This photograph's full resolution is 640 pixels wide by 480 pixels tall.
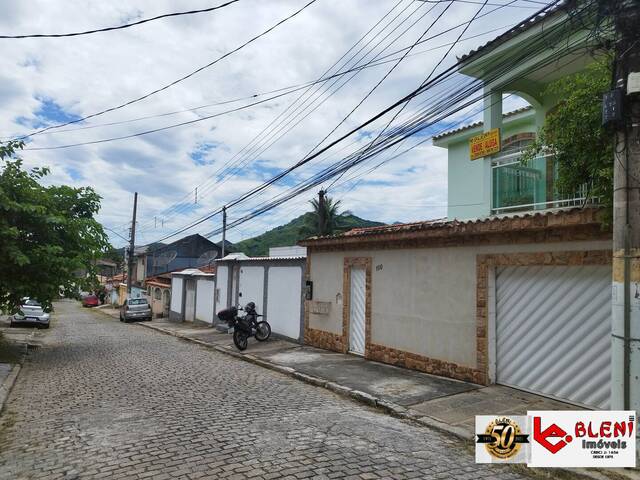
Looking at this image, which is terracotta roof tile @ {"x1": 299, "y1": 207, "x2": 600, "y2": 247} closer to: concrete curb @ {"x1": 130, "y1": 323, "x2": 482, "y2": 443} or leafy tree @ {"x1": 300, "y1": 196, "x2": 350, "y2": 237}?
concrete curb @ {"x1": 130, "y1": 323, "x2": 482, "y2": 443}

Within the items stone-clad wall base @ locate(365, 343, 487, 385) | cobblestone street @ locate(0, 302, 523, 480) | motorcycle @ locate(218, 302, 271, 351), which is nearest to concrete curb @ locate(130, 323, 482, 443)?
cobblestone street @ locate(0, 302, 523, 480)

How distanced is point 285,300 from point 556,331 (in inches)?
372

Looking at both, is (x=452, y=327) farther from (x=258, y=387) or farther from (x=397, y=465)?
(x=397, y=465)

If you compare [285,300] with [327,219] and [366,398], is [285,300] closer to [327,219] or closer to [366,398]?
[366,398]

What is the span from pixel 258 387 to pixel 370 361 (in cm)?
323

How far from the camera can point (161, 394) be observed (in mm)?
7723

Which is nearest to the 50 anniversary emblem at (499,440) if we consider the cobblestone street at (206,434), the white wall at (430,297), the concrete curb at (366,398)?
the cobblestone street at (206,434)

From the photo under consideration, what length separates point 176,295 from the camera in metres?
26.7

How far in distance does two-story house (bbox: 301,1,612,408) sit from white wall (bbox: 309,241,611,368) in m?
0.02

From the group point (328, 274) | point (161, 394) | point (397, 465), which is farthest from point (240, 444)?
point (328, 274)

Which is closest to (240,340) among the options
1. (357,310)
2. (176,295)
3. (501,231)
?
(357,310)

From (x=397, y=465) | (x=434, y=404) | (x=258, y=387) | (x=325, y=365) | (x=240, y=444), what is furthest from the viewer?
(x=325, y=365)

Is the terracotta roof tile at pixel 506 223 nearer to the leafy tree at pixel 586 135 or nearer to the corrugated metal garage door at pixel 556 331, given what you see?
the leafy tree at pixel 586 135

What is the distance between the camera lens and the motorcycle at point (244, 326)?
13.4m
